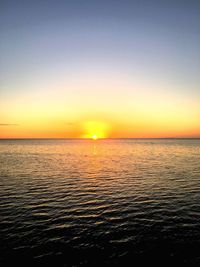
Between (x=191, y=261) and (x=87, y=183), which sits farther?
(x=87, y=183)

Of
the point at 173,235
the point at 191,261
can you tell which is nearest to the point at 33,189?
the point at 173,235

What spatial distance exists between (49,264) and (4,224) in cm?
740

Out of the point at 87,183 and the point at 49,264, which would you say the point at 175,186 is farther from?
the point at 49,264

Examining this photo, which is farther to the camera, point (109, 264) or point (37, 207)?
point (37, 207)

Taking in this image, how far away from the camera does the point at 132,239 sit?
48.4ft

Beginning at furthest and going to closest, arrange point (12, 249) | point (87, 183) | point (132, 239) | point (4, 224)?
point (87, 183), point (4, 224), point (132, 239), point (12, 249)

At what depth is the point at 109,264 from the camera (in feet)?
39.2

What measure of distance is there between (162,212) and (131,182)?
14.0 m

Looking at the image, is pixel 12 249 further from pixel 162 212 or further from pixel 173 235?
pixel 162 212

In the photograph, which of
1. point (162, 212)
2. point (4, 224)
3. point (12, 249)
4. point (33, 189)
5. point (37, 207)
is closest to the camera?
point (12, 249)

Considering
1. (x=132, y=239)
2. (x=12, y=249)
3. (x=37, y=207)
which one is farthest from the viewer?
(x=37, y=207)

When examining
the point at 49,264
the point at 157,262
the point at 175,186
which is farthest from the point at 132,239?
the point at 175,186

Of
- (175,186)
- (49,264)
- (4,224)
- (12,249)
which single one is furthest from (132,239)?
(175,186)

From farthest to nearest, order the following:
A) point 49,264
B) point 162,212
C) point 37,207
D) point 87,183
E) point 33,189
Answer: point 87,183 < point 33,189 < point 37,207 < point 162,212 < point 49,264
